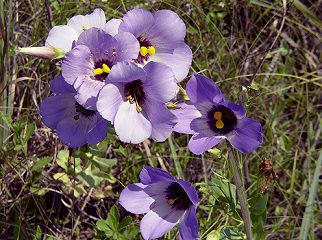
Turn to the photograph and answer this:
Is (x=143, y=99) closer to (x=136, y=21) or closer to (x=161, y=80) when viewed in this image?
(x=161, y=80)

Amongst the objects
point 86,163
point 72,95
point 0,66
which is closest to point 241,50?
point 86,163

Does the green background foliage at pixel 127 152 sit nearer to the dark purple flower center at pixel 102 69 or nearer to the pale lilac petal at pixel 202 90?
the pale lilac petal at pixel 202 90

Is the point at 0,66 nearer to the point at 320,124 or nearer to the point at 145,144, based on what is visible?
the point at 145,144

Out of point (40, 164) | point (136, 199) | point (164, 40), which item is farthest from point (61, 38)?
point (40, 164)

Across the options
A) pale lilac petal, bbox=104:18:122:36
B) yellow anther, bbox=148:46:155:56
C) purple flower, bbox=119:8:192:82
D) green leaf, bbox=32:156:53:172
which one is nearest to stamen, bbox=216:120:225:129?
purple flower, bbox=119:8:192:82

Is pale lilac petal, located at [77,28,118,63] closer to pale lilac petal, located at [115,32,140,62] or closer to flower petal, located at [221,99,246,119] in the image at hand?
pale lilac petal, located at [115,32,140,62]

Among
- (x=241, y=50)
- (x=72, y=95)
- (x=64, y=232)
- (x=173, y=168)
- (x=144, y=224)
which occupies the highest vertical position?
(x=72, y=95)

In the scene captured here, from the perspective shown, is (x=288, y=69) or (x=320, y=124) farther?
(x=288, y=69)

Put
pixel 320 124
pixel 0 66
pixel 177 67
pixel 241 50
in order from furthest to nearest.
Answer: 1. pixel 241 50
2. pixel 320 124
3. pixel 0 66
4. pixel 177 67
